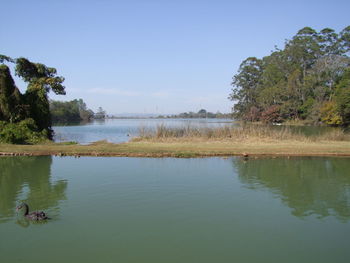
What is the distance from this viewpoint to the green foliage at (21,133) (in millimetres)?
21781

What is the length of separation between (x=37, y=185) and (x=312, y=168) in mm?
11470

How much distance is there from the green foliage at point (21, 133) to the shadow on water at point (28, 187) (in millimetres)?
5636

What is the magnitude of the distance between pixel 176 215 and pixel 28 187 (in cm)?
574

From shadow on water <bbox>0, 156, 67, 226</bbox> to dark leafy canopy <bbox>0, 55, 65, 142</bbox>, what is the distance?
753cm

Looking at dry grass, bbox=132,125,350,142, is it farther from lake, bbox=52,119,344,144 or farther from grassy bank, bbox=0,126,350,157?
lake, bbox=52,119,344,144

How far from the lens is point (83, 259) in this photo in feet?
20.1

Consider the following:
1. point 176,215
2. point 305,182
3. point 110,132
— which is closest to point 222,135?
point 305,182

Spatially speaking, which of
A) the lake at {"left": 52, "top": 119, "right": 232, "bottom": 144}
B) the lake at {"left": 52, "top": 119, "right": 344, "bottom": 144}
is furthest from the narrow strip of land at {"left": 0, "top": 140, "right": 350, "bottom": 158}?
the lake at {"left": 52, "top": 119, "right": 232, "bottom": 144}

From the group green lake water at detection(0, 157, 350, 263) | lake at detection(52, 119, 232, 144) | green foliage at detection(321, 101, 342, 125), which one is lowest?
green lake water at detection(0, 157, 350, 263)

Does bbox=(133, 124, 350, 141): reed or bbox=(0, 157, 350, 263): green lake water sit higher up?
bbox=(133, 124, 350, 141): reed

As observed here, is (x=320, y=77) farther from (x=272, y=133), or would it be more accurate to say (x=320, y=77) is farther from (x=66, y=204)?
(x=66, y=204)

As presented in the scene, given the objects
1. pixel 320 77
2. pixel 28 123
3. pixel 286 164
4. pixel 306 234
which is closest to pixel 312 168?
pixel 286 164

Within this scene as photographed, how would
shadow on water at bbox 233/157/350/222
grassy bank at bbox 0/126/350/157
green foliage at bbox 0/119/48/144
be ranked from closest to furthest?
1. shadow on water at bbox 233/157/350/222
2. grassy bank at bbox 0/126/350/157
3. green foliage at bbox 0/119/48/144

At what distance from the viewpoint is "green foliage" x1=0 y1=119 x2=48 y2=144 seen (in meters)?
21.8
